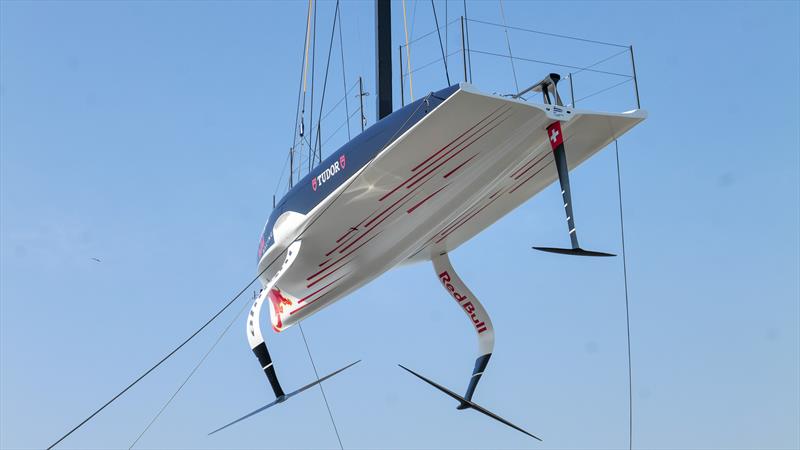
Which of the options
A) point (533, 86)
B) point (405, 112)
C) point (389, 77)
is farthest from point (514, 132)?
point (389, 77)

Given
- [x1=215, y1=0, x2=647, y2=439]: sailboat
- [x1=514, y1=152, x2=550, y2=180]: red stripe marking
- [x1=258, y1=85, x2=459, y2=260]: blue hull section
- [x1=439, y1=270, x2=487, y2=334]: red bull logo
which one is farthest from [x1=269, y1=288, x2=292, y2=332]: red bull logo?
[x1=514, y1=152, x2=550, y2=180]: red stripe marking

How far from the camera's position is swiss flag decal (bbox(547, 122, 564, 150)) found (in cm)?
970

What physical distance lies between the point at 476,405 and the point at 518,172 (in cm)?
314

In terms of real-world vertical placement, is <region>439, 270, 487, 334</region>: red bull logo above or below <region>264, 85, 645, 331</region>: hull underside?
below

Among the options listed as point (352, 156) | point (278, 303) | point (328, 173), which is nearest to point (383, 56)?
point (328, 173)

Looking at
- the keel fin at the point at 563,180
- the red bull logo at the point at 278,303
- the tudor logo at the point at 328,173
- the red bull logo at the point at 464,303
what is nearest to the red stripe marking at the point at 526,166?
the keel fin at the point at 563,180

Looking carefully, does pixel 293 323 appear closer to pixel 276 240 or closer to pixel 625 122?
pixel 276 240

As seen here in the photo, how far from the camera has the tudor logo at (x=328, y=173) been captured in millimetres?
10492

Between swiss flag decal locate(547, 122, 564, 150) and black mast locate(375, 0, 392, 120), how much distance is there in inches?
103

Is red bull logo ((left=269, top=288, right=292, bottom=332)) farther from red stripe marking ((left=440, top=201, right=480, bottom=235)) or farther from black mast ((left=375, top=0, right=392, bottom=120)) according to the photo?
black mast ((left=375, top=0, right=392, bottom=120))

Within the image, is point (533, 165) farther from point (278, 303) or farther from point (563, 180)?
point (278, 303)

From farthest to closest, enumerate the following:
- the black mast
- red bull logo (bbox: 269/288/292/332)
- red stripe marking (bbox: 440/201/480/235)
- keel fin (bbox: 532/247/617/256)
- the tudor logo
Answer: red bull logo (bbox: 269/288/292/332)
the black mast
red stripe marking (bbox: 440/201/480/235)
the tudor logo
keel fin (bbox: 532/247/617/256)

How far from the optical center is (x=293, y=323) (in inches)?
548

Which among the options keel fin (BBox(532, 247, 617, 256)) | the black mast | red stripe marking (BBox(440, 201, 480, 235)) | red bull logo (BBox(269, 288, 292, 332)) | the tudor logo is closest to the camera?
keel fin (BBox(532, 247, 617, 256))
